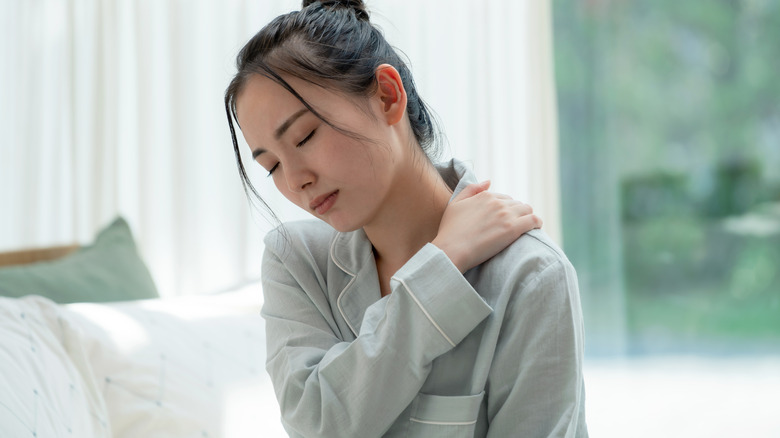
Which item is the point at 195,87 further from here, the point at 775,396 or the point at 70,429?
the point at 775,396

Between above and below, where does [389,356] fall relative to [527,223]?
below

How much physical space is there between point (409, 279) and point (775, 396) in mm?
2127

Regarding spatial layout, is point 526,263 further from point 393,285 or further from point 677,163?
point 677,163

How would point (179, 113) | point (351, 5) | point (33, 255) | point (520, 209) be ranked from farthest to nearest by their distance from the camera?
1. point (179, 113)
2. point (33, 255)
3. point (351, 5)
4. point (520, 209)

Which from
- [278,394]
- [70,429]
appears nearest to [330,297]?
[278,394]

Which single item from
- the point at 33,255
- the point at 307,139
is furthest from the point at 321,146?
the point at 33,255

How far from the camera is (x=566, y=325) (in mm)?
930

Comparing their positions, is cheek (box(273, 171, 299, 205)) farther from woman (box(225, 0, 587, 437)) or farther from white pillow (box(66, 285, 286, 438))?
white pillow (box(66, 285, 286, 438))

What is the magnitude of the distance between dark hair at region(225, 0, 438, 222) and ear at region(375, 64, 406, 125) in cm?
1

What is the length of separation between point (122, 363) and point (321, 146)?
0.64 metres

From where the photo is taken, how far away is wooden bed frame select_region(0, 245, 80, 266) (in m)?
1.97

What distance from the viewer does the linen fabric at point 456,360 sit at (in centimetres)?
92

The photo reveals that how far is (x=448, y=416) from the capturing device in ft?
3.17

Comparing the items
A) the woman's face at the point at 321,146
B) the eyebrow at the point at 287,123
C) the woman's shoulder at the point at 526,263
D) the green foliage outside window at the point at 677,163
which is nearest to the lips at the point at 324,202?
the woman's face at the point at 321,146
